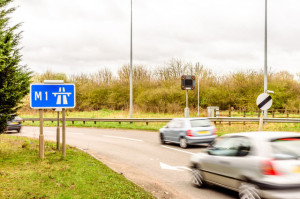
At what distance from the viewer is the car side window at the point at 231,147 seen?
6.21 meters

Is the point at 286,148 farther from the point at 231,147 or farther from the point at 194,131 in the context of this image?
the point at 194,131

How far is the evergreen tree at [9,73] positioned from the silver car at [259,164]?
6.40m

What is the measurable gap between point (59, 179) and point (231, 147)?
159 inches

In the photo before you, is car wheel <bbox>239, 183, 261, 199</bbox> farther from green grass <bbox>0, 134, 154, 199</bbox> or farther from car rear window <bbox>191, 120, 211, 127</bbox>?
car rear window <bbox>191, 120, 211, 127</bbox>

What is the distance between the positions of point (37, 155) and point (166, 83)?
104 feet

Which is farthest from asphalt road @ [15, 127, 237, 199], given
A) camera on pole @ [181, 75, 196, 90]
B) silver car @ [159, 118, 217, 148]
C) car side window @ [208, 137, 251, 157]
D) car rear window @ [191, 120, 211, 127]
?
camera on pole @ [181, 75, 196, 90]

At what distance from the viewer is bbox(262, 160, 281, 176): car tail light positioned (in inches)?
210

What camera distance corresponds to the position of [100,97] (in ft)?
153

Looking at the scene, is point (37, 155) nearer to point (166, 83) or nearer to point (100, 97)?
point (166, 83)

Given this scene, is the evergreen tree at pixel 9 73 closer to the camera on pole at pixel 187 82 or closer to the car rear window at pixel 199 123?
the car rear window at pixel 199 123

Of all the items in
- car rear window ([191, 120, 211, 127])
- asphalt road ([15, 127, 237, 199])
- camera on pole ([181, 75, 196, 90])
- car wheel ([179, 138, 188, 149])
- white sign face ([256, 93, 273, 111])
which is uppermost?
camera on pole ([181, 75, 196, 90])

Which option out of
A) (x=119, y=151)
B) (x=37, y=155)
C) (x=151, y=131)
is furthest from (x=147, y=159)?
(x=151, y=131)

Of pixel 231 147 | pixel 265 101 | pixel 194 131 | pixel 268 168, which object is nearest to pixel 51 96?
pixel 194 131

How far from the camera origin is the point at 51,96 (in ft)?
36.7
